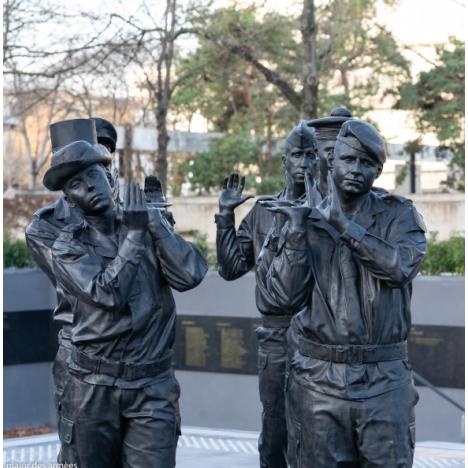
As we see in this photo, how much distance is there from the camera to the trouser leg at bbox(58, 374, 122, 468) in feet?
20.6

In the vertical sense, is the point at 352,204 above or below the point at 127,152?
below

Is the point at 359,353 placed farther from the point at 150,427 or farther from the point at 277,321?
the point at 277,321

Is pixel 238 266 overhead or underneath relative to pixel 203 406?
overhead

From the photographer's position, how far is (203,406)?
44.9 ft

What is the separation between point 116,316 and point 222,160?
16945mm

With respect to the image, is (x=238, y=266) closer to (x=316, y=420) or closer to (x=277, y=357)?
(x=277, y=357)

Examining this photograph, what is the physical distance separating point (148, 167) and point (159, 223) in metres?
22.4

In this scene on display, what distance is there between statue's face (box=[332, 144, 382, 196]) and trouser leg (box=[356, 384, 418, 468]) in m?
1.00

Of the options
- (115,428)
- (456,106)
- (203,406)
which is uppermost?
(456,106)

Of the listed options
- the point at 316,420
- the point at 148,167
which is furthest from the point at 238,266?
the point at 148,167

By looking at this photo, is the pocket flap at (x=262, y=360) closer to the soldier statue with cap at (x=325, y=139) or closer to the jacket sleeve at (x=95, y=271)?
the soldier statue with cap at (x=325, y=139)

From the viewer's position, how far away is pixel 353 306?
5.88 meters

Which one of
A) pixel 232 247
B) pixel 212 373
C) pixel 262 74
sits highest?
pixel 262 74

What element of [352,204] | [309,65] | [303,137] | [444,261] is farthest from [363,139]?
[309,65]
